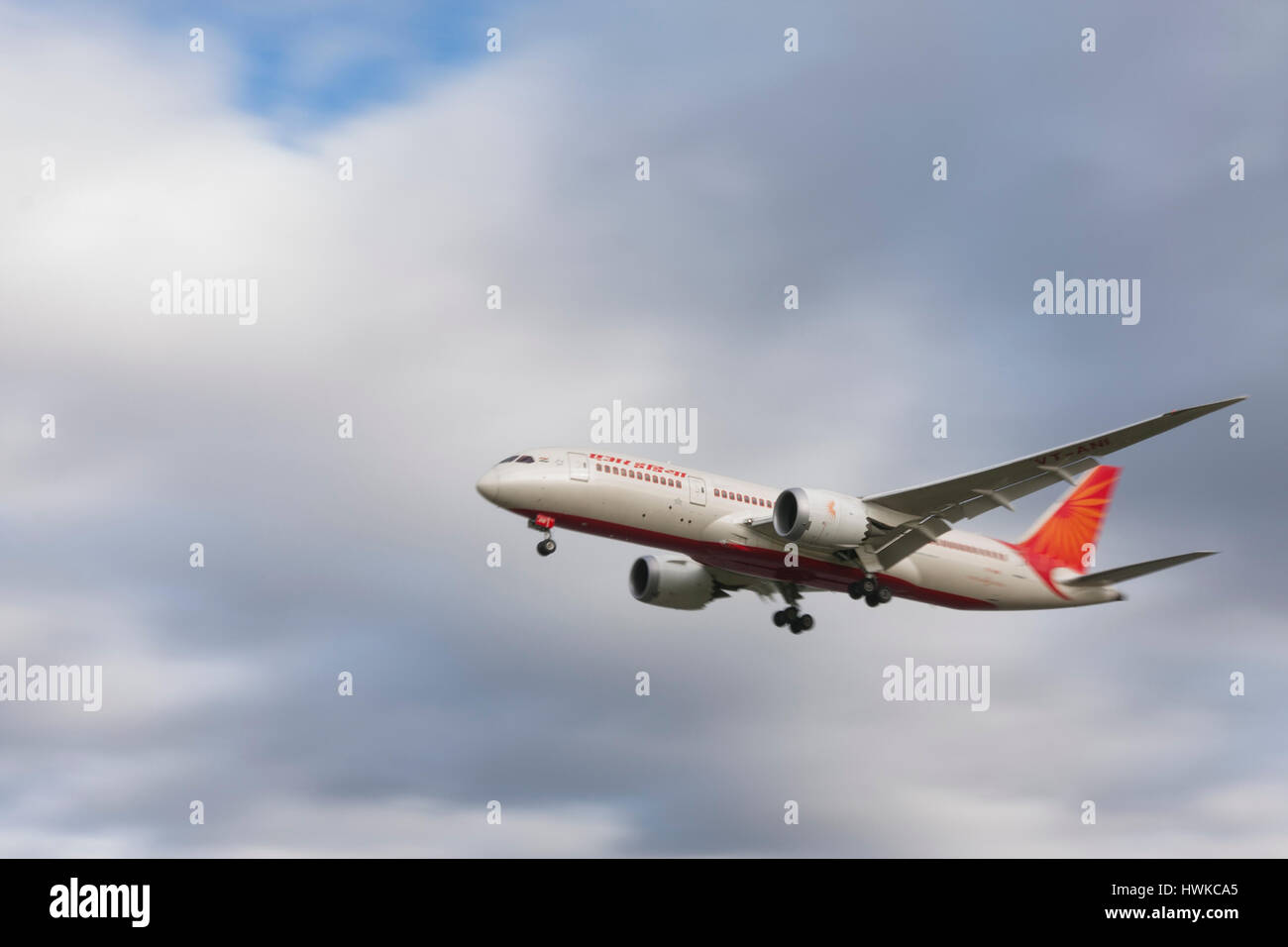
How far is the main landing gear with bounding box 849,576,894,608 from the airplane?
5cm

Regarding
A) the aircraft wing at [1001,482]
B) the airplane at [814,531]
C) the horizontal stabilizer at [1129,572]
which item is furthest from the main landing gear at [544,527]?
the horizontal stabilizer at [1129,572]

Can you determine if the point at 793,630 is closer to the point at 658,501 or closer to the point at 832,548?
the point at 832,548

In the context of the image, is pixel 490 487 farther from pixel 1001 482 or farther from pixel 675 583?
pixel 1001 482

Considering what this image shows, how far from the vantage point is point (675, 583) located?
192ft

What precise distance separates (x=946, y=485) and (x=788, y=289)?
903 centimetres

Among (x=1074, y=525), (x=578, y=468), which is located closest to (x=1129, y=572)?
(x=1074, y=525)

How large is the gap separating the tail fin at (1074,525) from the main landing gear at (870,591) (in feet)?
30.8

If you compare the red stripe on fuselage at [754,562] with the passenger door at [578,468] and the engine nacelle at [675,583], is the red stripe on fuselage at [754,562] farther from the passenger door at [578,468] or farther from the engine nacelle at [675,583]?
the engine nacelle at [675,583]

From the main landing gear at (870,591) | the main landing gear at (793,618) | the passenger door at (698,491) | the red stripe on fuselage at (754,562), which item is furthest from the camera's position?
the main landing gear at (793,618)

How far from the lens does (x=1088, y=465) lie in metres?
47.2

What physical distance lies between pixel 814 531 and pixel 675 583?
34.6 ft

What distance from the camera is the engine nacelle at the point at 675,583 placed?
58.6 m

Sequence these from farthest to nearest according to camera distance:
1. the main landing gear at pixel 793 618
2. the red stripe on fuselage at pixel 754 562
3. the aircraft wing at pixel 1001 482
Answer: the main landing gear at pixel 793 618 → the red stripe on fuselage at pixel 754 562 → the aircraft wing at pixel 1001 482
